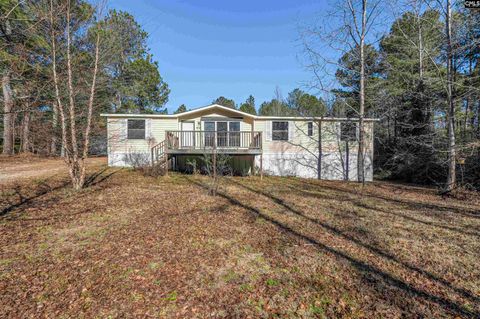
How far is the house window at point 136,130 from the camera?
12867 mm

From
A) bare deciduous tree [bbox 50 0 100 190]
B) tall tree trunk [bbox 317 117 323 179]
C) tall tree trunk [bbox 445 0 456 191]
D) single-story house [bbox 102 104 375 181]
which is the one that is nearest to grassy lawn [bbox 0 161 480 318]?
bare deciduous tree [bbox 50 0 100 190]

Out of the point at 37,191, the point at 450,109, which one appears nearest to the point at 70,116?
the point at 37,191

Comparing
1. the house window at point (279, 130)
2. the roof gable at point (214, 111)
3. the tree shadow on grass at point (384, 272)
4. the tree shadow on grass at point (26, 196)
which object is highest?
the roof gable at point (214, 111)

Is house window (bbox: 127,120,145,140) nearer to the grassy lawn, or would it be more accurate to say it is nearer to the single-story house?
the single-story house

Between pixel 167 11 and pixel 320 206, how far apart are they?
10203 mm

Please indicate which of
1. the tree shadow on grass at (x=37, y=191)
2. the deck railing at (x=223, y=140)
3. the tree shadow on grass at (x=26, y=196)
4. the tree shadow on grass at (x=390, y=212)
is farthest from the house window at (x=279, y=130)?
the tree shadow on grass at (x=26, y=196)

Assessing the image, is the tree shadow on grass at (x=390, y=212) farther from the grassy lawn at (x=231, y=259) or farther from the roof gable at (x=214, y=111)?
the roof gable at (x=214, y=111)

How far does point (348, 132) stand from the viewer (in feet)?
43.1

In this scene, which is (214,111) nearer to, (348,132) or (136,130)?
(136,130)

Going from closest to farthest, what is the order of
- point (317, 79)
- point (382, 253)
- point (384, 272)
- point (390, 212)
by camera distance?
point (384, 272)
point (382, 253)
point (390, 212)
point (317, 79)

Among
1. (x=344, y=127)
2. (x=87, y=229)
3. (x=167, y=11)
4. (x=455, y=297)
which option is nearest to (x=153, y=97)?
(x=167, y=11)

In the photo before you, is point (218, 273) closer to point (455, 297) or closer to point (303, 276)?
point (303, 276)

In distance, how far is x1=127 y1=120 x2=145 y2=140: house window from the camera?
42.2ft

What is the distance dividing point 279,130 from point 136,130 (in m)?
8.00
